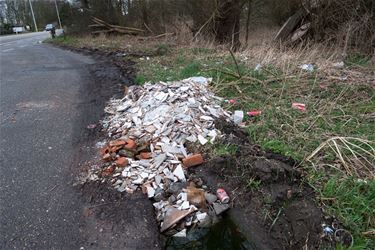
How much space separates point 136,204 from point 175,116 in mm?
1328

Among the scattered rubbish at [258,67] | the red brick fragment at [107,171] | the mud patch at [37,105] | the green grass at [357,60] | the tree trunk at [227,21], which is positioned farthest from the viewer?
the tree trunk at [227,21]

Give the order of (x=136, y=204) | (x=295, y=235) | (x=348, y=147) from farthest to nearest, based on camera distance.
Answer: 1. (x=348, y=147)
2. (x=136, y=204)
3. (x=295, y=235)

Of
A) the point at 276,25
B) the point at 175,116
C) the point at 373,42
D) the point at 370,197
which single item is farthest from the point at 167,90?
the point at 276,25

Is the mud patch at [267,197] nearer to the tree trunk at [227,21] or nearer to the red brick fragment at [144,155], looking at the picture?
the red brick fragment at [144,155]

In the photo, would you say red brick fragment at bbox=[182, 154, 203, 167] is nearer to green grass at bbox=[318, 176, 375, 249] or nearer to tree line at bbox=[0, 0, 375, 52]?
green grass at bbox=[318, 176, 375, 249]

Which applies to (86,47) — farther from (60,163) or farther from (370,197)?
(370,197)

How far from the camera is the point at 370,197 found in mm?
2268

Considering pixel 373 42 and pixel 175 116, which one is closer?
pixel 175 116

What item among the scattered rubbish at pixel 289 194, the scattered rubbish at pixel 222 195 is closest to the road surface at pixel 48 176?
the scattered rubbish at pixel 222 195

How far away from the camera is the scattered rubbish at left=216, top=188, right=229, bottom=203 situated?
251 centimetres

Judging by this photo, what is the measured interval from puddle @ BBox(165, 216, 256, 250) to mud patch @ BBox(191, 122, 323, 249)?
7cm

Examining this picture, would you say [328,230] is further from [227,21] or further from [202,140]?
[227,21]

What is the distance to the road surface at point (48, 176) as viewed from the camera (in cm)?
220

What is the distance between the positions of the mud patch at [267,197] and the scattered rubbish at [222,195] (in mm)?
62
